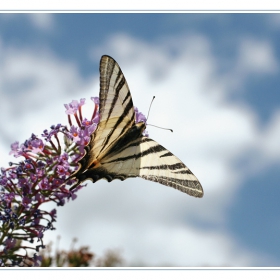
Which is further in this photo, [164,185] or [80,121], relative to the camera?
[80,121]

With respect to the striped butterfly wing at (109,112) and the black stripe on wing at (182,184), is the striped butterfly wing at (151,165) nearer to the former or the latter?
the black stripe on wing at (182,184)

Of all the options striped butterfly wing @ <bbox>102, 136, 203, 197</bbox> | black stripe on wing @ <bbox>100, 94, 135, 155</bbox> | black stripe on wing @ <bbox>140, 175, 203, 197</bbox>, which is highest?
black stripe on wing @ <bbox>100, 94, 135, 155</bbox>

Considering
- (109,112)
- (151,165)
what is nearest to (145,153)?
(151,165)

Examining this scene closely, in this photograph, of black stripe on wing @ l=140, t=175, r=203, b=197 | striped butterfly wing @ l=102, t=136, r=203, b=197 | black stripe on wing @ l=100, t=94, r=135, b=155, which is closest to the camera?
black stripe on wing @ l=140, t=175, r=203, b=197

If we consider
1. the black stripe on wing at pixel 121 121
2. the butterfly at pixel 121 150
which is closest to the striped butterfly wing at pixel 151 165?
the butterfly at pixel 121 150

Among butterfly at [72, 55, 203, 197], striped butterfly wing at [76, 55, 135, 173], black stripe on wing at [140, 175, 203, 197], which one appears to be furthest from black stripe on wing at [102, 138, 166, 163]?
black stripe on wing at [140, 175, 203, 197]

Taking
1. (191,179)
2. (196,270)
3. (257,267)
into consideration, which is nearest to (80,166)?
(191,179)

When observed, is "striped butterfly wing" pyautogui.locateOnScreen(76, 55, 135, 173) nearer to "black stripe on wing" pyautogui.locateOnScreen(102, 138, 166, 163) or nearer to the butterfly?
the butterfly

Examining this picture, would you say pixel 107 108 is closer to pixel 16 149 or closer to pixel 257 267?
pixel 16 149

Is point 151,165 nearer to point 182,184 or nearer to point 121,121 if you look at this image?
point 182,184
